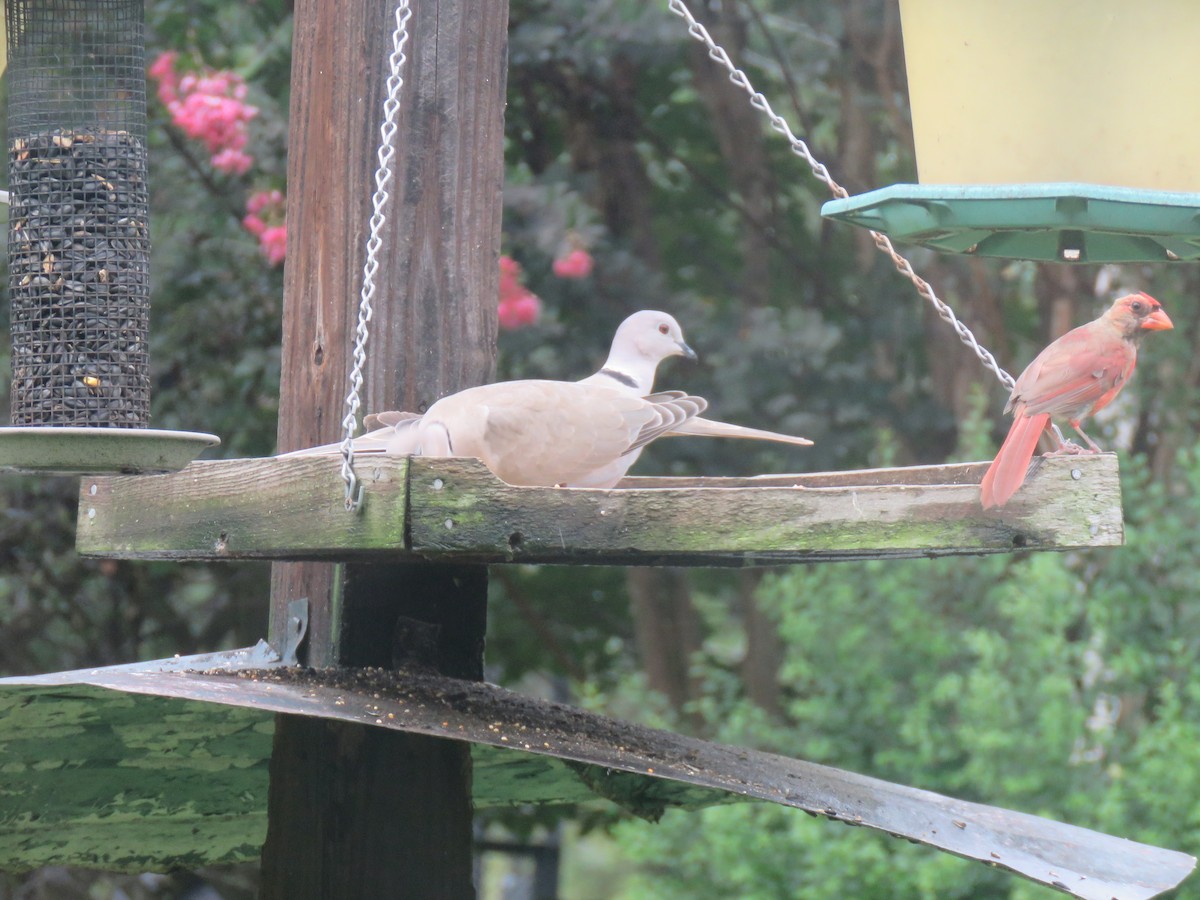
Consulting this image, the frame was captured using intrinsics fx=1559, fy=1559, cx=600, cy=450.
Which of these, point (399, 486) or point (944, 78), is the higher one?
point (944, 78)

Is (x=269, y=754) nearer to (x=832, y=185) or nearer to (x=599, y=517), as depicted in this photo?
(x=599, y=517)

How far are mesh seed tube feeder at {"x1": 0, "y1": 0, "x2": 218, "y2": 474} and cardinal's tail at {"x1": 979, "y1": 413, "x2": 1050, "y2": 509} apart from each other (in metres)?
1.26

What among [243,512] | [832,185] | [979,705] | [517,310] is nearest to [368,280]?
[243,512]

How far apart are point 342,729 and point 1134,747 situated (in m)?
2.90

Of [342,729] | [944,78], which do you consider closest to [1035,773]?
[342,729]

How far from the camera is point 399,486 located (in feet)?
5.69

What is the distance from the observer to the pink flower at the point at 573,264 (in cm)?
504

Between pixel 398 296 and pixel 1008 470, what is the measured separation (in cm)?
96

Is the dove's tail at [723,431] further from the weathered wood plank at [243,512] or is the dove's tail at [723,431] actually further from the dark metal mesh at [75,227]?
the dark metal mesh at [75,227]

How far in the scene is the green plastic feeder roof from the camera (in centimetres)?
164

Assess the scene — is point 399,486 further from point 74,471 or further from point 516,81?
point 516,81

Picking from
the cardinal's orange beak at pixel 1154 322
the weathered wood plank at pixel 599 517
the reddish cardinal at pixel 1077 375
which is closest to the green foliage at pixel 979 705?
the cardinal's orange beak at pixel 1154 322

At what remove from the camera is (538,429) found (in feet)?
7.08

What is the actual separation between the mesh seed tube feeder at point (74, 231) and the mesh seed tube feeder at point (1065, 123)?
4.22 ft
